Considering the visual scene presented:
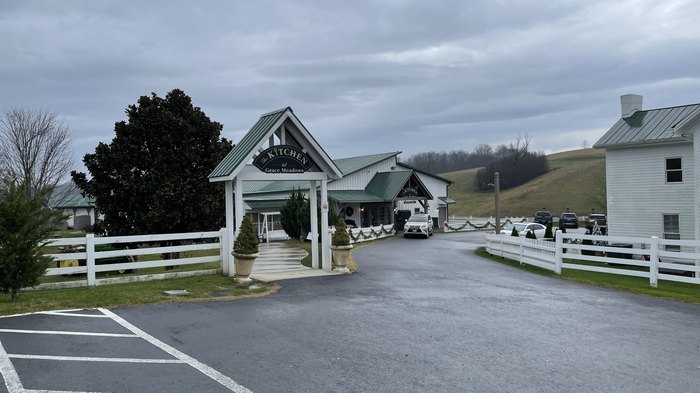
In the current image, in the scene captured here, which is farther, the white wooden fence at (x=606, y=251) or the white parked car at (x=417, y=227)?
the white parked car at (x=417, y=227)

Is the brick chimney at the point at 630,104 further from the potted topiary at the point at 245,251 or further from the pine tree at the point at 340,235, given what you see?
the potted topiary at the point at 245,251

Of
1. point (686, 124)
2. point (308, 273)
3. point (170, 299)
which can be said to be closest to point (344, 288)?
point (308, 273)

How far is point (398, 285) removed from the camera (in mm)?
15102

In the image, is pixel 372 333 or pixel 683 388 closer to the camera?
pixel 683 388

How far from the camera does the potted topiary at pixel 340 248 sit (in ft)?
58.4

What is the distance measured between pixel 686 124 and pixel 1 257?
23497 mm

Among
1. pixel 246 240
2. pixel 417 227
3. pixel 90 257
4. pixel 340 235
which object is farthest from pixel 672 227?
pixel 90 257

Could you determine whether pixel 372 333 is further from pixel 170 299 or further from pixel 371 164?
pixel 371 164

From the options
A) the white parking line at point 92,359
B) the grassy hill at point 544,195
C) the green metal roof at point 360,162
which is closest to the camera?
the white parking line at point 92,359

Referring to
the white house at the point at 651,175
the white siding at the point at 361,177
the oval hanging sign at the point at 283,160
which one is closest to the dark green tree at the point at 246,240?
the oval hanging sign at the point at 283,160

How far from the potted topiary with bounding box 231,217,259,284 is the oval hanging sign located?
8.28 feet

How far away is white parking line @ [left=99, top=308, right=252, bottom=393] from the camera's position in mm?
6273

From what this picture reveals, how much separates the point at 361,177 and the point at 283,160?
1405 inches

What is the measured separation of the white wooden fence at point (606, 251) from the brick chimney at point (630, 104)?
25.3 ft
